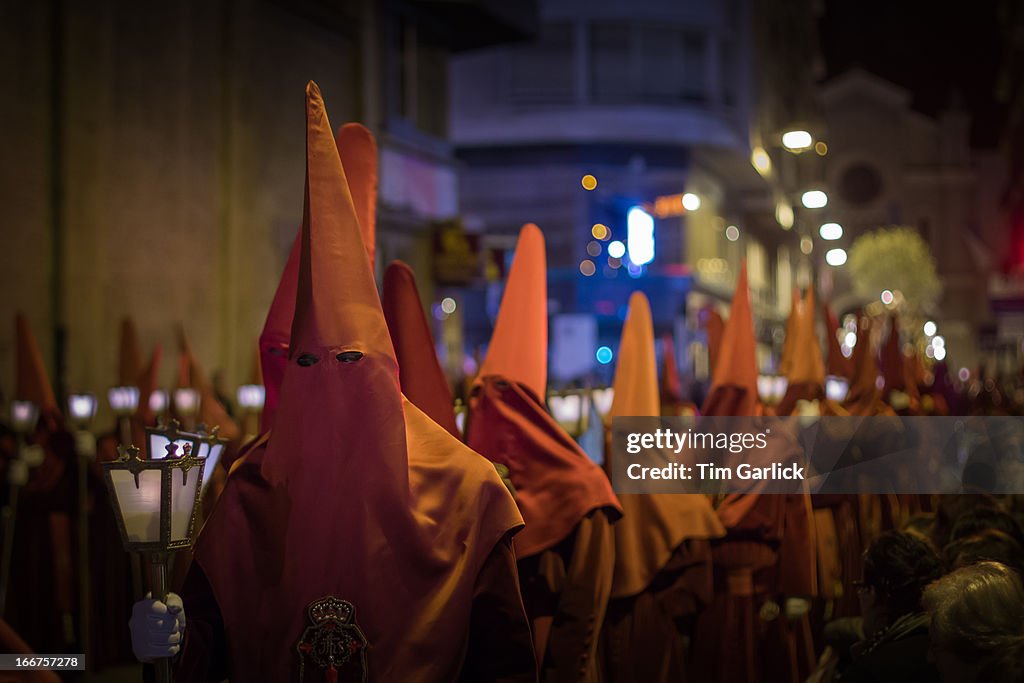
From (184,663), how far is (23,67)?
1078 cm

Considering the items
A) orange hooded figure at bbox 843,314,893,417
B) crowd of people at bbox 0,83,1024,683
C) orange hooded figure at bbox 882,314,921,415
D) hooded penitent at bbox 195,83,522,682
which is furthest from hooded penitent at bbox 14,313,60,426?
orange hooded figure at bbox 882,314,921,415

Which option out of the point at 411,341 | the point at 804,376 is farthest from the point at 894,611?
the point at 804,376

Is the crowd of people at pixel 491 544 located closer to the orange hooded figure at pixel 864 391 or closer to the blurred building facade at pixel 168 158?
the orange hooded figure at pixel 864 391

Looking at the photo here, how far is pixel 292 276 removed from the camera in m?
3.86

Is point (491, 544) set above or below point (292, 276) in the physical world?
below

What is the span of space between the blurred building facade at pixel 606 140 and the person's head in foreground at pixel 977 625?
3464cm

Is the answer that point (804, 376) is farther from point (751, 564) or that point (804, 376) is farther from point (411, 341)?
point (411, 341)

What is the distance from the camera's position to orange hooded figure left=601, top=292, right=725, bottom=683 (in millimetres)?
5191

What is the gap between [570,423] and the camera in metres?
7.66

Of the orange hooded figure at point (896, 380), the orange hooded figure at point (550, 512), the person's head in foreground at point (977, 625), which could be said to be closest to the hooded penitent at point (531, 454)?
the orange hooded figure at point (550, 512)

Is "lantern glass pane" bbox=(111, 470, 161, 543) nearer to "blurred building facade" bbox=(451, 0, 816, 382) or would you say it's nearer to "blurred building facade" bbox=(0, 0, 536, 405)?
"blurred building facade" bbox=(0, 0, 536, 405)

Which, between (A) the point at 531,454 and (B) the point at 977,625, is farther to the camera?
(A) the point at 531,454

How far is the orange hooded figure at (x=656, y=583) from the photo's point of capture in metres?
5.19

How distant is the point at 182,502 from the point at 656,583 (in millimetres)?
2747
